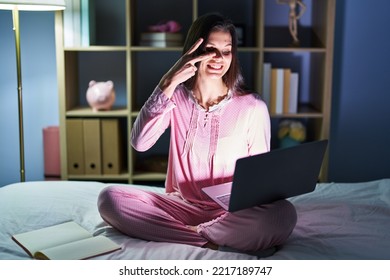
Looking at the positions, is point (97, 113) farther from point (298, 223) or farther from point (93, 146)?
point (298, 223)

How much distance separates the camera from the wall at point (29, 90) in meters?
2.29

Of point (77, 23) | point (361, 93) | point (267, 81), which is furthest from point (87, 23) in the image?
point (361, 93)

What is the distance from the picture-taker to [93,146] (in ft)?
7.43

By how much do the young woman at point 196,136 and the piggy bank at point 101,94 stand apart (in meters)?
0.76

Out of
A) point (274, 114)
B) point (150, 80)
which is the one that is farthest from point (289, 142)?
point (150, 80)

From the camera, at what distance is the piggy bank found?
2.23 m

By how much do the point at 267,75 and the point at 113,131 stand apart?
2.14ft

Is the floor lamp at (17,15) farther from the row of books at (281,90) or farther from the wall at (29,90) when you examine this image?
the row of books at (281,90)

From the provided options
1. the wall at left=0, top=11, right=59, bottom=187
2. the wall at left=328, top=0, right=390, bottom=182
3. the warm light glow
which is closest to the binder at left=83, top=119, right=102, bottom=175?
the wall at left=0, top=11, right=59, bottom=187

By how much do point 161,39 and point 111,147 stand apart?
0.47 metres

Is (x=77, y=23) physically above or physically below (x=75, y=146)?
above

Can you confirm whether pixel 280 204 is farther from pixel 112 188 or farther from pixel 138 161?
pixel 138 161

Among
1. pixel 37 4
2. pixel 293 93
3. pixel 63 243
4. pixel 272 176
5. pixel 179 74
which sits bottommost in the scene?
pixel 63 243

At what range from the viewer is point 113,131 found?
2256mm
